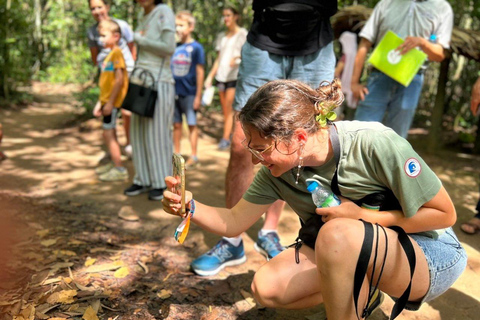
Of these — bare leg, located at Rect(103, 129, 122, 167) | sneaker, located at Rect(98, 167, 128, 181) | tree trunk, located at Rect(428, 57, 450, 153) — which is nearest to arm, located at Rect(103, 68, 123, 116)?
bare leg, located at Rect(103, 129, 122, 167)

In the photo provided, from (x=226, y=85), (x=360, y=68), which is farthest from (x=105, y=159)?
(x=360, y=68)

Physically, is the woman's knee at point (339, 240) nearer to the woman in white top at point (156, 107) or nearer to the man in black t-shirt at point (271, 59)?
the man in black t-shirt at point (271, 59)

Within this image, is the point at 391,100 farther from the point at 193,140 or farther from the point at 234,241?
the point at 193,140

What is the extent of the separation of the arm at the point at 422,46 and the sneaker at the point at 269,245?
5.60ft

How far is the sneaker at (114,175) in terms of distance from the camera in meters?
4.32

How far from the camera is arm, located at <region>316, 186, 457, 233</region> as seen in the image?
5.31 ft

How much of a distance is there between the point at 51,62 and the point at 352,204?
14.0 m

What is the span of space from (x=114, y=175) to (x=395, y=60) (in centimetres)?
277

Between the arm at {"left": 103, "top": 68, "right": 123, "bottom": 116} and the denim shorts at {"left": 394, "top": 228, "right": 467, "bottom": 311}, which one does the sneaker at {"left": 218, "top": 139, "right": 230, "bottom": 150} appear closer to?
the arm at {"left": 103, "top": 68, "right": 123, "bottom": 116}

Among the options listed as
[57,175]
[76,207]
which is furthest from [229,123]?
[76,207]

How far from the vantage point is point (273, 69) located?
2.62 m

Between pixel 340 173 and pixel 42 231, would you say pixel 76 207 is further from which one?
pixel 340 173

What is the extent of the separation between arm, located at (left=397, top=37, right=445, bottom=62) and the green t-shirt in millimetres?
1798

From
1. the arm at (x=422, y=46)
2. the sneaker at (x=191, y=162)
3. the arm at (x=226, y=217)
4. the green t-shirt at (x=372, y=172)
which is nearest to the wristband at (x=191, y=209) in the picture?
the arm at (x=226, y=217)
